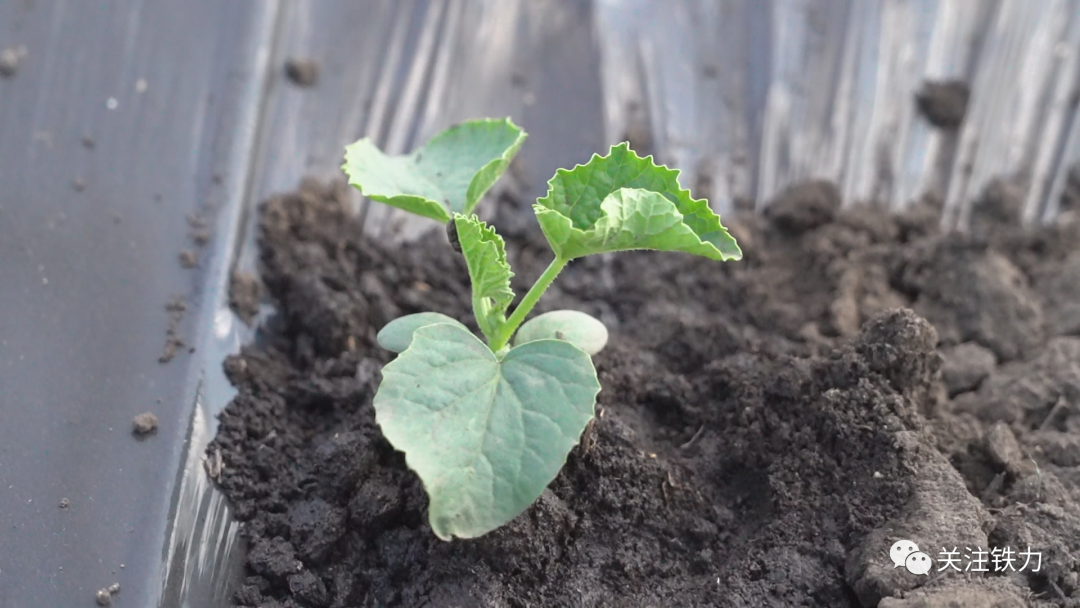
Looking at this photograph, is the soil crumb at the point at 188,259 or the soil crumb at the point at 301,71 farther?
the soil crumb at the point at 301,71

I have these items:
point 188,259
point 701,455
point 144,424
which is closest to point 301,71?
point 188,259

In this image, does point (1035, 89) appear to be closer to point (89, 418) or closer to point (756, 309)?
point (756, 309)

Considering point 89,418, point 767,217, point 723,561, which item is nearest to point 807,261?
point 767,217

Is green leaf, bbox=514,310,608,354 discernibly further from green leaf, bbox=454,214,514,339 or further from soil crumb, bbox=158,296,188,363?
soil crumb, bbox=158,296,188,363

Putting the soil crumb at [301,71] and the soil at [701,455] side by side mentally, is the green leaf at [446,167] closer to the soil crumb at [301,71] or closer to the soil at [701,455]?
the soil at [701,455]

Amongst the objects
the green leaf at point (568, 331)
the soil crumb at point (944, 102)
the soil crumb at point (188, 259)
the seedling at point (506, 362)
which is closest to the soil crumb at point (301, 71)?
the soil crumb at point (188, 259)

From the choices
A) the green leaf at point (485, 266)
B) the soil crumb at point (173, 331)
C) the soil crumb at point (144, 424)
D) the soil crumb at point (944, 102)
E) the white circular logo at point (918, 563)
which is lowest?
the soil crumb at point (144, 424)
